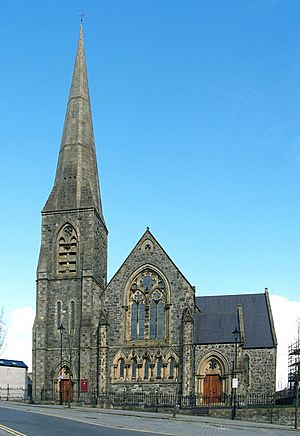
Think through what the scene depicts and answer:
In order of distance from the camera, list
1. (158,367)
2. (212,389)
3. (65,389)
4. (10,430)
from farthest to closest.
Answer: (65,389)
(158,367)
(212,389)
(10,430)

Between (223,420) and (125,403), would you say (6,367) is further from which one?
(223,420)

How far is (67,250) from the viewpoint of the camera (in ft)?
189

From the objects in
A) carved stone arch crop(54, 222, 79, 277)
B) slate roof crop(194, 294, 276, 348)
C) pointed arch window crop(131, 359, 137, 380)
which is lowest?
pointed arch window crop(131, 359, 137, 380)

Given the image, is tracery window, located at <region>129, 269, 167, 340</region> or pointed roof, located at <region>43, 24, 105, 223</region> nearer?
tracery window, located at <region>129, 269, 167, 340</region>

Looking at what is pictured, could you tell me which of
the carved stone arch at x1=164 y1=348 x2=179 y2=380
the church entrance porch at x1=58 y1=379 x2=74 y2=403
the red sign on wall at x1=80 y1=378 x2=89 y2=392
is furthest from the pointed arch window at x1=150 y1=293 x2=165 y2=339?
the church entrance porch at x1=58 y1=379 x2=74 y2=403

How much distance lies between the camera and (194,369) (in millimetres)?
53250

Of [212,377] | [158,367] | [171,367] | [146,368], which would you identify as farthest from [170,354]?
[212,377]

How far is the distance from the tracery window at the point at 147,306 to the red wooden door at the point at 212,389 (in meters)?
4.79

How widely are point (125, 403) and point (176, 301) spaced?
863cm

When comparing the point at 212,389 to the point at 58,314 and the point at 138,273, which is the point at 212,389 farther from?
the point at 58,314

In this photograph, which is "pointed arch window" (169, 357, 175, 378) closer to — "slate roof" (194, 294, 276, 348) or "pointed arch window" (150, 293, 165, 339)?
"pointed arch window" (150, 293, 165, 339)

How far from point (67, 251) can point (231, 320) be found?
14.3m

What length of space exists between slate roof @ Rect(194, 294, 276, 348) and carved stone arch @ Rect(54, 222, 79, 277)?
35.2 feet

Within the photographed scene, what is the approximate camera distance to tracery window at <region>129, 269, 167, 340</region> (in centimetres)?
5494
